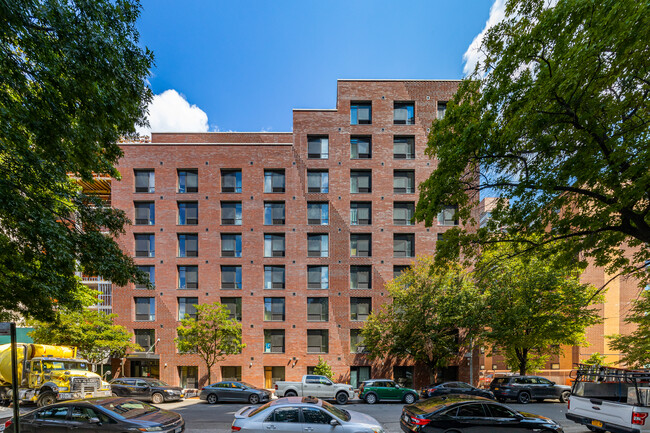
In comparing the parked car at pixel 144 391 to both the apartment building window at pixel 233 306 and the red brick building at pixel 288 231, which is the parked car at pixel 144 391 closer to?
the red brick building at pixel 288 231

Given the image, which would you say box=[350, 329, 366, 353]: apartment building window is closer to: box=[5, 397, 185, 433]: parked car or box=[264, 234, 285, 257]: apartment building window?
box=[264, 234, 285, 257]: apartment building window

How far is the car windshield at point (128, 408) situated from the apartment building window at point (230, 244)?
670 inches

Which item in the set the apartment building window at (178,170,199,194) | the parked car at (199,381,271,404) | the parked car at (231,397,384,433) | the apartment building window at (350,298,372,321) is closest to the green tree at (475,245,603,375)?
the apartment building window at (350,298,372,321)

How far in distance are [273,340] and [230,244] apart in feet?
29.2

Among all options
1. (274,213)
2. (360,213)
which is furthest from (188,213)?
(360,213)

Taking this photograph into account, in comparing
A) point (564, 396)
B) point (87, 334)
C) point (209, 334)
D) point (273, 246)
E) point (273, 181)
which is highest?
point (273, 181)

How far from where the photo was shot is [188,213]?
87.2 feet

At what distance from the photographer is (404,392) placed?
17656 mm

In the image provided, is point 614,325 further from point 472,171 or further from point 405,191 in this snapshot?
point 472,171

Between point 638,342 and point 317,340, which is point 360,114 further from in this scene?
point 638,342

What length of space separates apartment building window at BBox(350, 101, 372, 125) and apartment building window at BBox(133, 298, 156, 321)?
2327cm

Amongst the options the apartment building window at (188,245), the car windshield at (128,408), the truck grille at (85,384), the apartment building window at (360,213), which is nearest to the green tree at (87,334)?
the truck grille at (85,384)

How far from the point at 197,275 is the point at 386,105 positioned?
22199mm

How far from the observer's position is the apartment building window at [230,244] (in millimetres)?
26344
